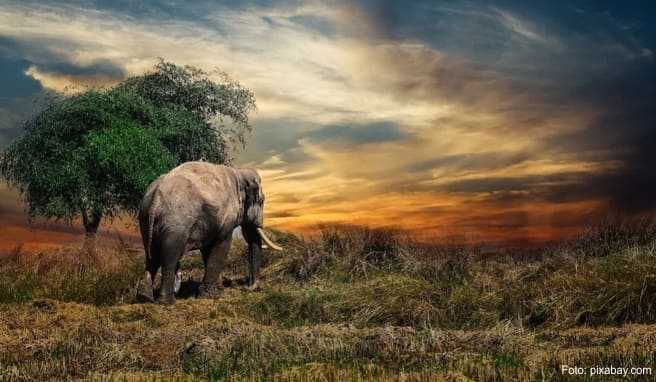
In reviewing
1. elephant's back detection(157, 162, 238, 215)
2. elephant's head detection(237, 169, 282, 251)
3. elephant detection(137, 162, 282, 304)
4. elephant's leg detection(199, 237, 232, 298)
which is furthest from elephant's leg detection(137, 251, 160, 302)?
elephant's head detection(237, 169, 282, 251)

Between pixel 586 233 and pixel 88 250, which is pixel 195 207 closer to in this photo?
pixel 88 250

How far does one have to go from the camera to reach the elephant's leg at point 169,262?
48.0 ft

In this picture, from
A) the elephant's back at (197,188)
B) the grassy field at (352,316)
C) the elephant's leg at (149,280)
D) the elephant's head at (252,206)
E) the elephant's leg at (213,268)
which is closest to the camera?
the grassy field at (352,316)

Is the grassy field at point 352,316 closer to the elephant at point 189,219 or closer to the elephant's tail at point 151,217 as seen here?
the elephant at point 189,219

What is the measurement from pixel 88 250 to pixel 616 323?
10.6 m

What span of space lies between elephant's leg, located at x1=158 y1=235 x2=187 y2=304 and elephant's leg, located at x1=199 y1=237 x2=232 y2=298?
1.25 metres

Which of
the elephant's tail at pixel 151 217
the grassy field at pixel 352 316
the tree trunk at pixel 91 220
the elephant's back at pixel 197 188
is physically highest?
the elephant's back at pixel 197 188

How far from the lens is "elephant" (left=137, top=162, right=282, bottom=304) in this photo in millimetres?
14805

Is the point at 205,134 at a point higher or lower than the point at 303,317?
higher

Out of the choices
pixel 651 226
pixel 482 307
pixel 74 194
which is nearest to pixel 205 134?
A: pixel 74 194

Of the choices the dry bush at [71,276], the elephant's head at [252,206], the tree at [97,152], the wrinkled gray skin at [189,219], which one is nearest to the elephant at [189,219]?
the wrinkled gray skin at [189,219]

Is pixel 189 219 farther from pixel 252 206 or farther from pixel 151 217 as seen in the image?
pixel 252 206

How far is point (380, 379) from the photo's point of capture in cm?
720

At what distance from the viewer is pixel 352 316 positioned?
12.6 m
